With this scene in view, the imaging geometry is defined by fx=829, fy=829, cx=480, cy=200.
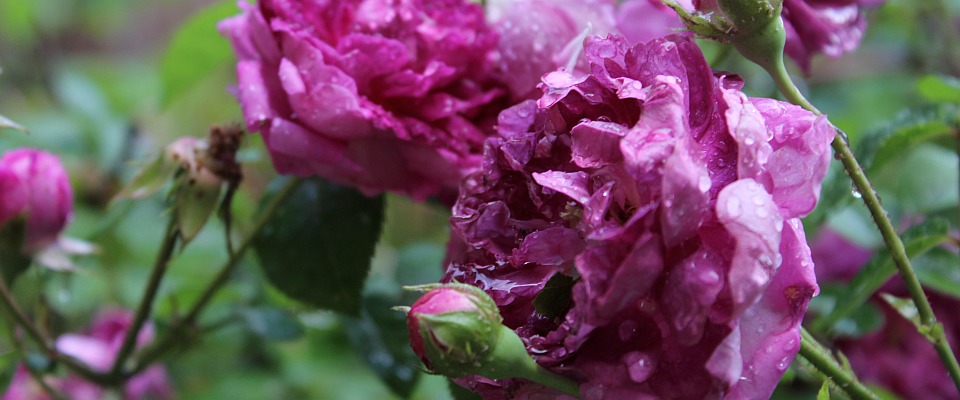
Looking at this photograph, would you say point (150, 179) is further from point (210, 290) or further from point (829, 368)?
point (829, 368)

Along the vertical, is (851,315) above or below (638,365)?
below

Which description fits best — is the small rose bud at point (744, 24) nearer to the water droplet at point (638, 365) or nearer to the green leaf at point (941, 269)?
the water droplet at point (638, 365)

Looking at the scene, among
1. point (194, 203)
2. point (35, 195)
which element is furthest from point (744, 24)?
point (35, 195)

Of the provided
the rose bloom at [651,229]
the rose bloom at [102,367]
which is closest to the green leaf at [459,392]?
the rose bloom at [651,229]

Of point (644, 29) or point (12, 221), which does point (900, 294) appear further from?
point (12, 221)

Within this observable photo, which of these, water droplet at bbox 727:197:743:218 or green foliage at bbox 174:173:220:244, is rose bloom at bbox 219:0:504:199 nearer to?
green foliage at bbox 174:173:220:244
